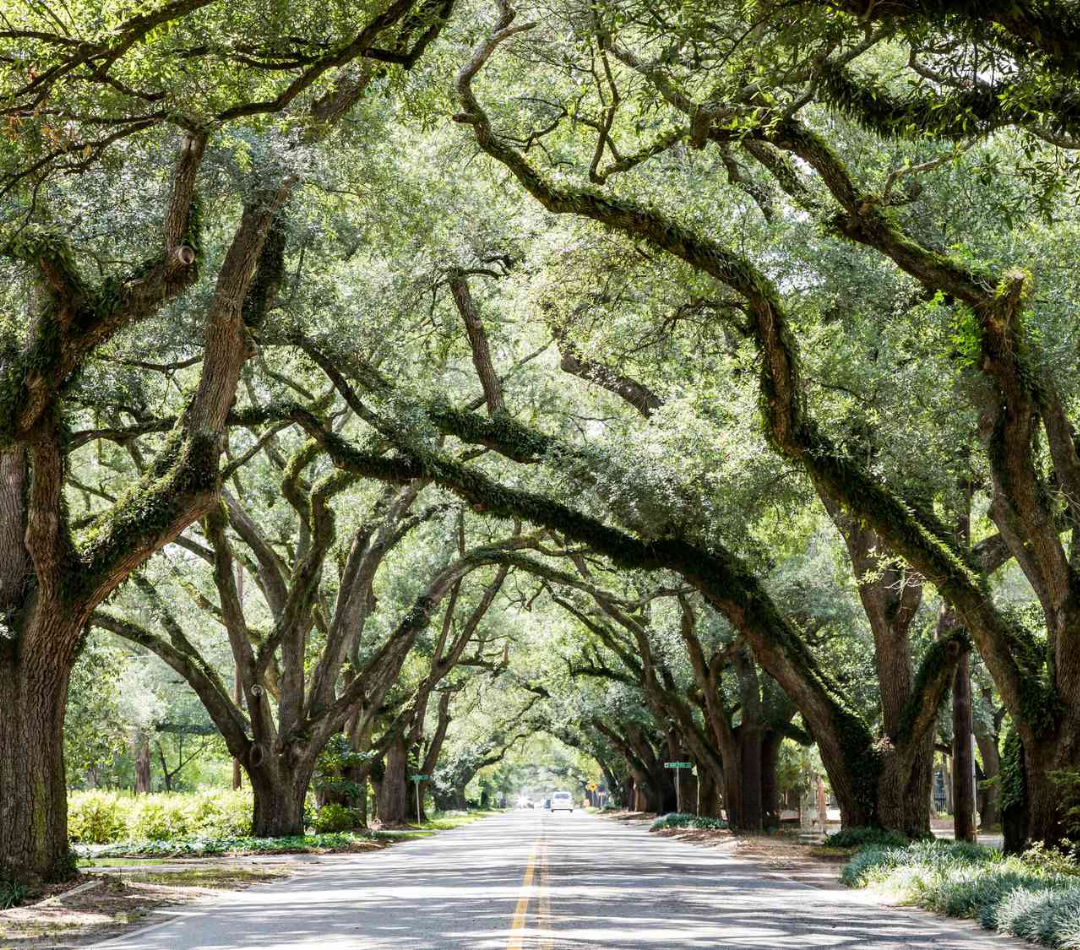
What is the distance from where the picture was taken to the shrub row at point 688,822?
31.3m

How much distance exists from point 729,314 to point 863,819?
870 centimetres

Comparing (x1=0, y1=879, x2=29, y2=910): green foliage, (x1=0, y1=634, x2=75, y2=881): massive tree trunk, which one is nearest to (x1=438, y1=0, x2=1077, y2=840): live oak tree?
(x1=0, y1=634, x2=75, y2=881): massive tree trunk

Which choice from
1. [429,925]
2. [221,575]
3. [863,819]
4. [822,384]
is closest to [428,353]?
[221,575]

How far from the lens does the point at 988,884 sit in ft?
34.8

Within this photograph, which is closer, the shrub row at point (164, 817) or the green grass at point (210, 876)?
the green grass at point (210, 876)

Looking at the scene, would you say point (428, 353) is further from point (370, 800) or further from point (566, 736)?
point (566, 736)

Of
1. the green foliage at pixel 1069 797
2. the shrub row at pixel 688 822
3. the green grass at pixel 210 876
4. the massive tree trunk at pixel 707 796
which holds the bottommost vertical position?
the shrub row at pixel 688 822

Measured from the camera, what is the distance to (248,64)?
35.2 ft

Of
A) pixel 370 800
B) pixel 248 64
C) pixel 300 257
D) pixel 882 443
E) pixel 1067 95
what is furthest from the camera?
pixel 370 800

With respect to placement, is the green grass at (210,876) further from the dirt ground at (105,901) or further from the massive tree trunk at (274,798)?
the massive tree trunk at (274,798)

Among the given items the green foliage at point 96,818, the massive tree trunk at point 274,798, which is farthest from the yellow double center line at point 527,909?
the green foliage at point 96,818

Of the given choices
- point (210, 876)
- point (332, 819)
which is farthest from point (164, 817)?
point (210, 876)

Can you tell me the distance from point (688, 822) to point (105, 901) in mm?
23182

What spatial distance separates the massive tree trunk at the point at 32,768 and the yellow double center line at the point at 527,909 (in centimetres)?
547
